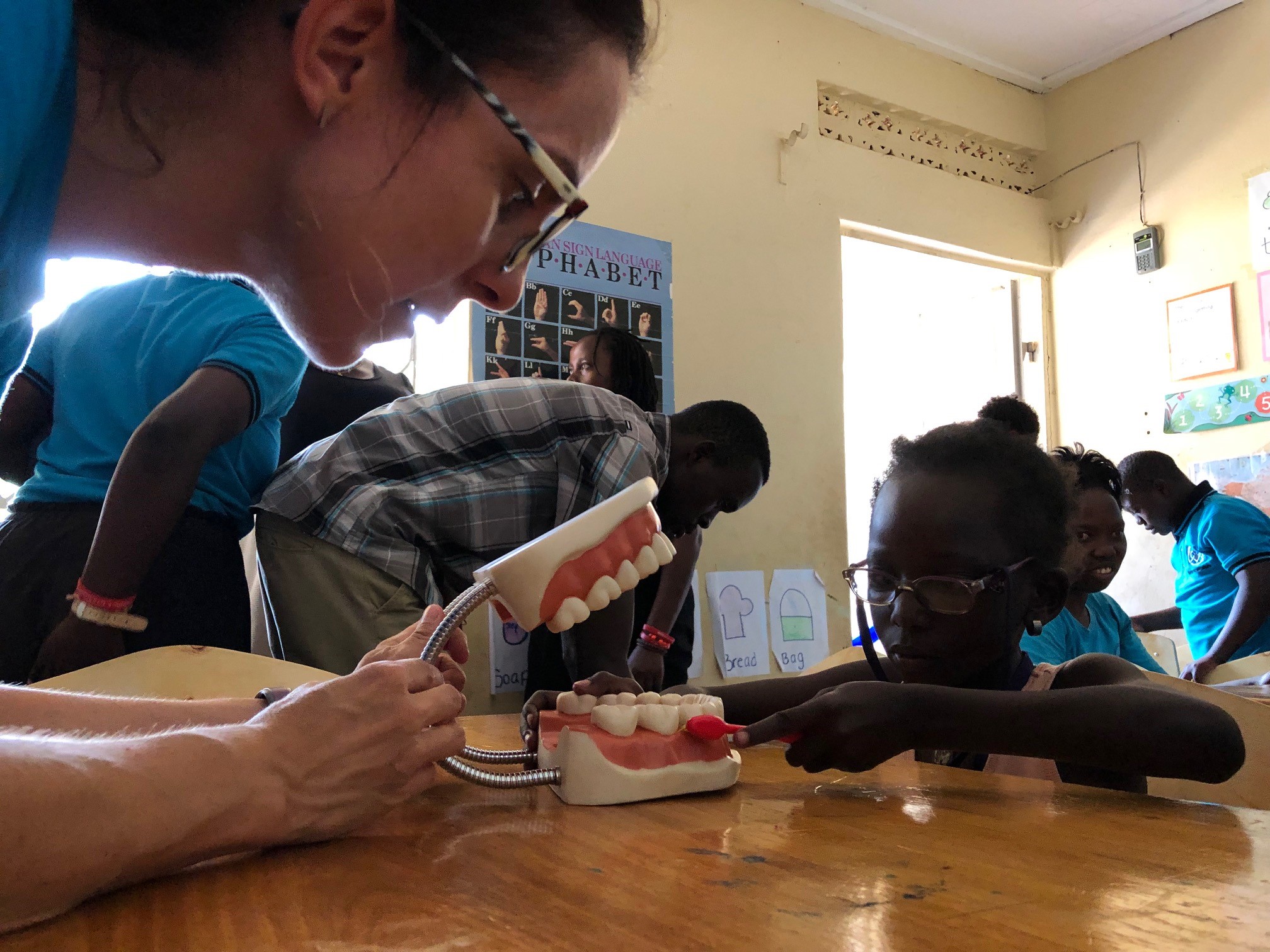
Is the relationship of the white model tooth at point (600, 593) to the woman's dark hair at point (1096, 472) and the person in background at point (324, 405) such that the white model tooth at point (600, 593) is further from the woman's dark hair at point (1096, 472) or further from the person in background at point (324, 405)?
the woman's dark hair at point (1096, 472)

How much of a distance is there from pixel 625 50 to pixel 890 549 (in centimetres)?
75

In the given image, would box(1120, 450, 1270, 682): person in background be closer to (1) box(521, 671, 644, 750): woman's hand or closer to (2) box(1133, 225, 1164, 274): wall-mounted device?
(2) box(1133, 225, 1164, 274): wall-mounted device

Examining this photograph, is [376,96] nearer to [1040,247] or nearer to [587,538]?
[587,538]

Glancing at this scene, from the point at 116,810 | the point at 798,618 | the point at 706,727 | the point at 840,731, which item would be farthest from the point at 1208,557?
the point at 116,810

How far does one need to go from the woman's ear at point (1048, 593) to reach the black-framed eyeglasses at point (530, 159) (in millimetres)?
816

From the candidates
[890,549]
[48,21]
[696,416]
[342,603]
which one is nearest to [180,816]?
[48,21]

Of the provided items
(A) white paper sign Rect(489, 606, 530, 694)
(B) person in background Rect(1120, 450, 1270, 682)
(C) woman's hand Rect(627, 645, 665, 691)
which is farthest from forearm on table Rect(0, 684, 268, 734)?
(B) person in background Rect(1120, 450, 1270, 682)

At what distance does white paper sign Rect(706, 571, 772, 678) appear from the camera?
3.01 meters

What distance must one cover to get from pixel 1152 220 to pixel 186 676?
3.92 metres

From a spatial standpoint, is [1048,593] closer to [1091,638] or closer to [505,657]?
[1091,638]

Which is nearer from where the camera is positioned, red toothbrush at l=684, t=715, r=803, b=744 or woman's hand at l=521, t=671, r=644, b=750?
red toothbrush at l=684, t=715, r=803, b=744

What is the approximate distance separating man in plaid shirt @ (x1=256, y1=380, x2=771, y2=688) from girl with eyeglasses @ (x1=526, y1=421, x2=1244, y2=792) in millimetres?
483

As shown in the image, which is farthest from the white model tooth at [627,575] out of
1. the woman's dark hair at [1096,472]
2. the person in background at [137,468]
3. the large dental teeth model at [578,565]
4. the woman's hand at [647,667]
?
the woman's dark hair at [1096,472]

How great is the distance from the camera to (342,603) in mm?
1573
